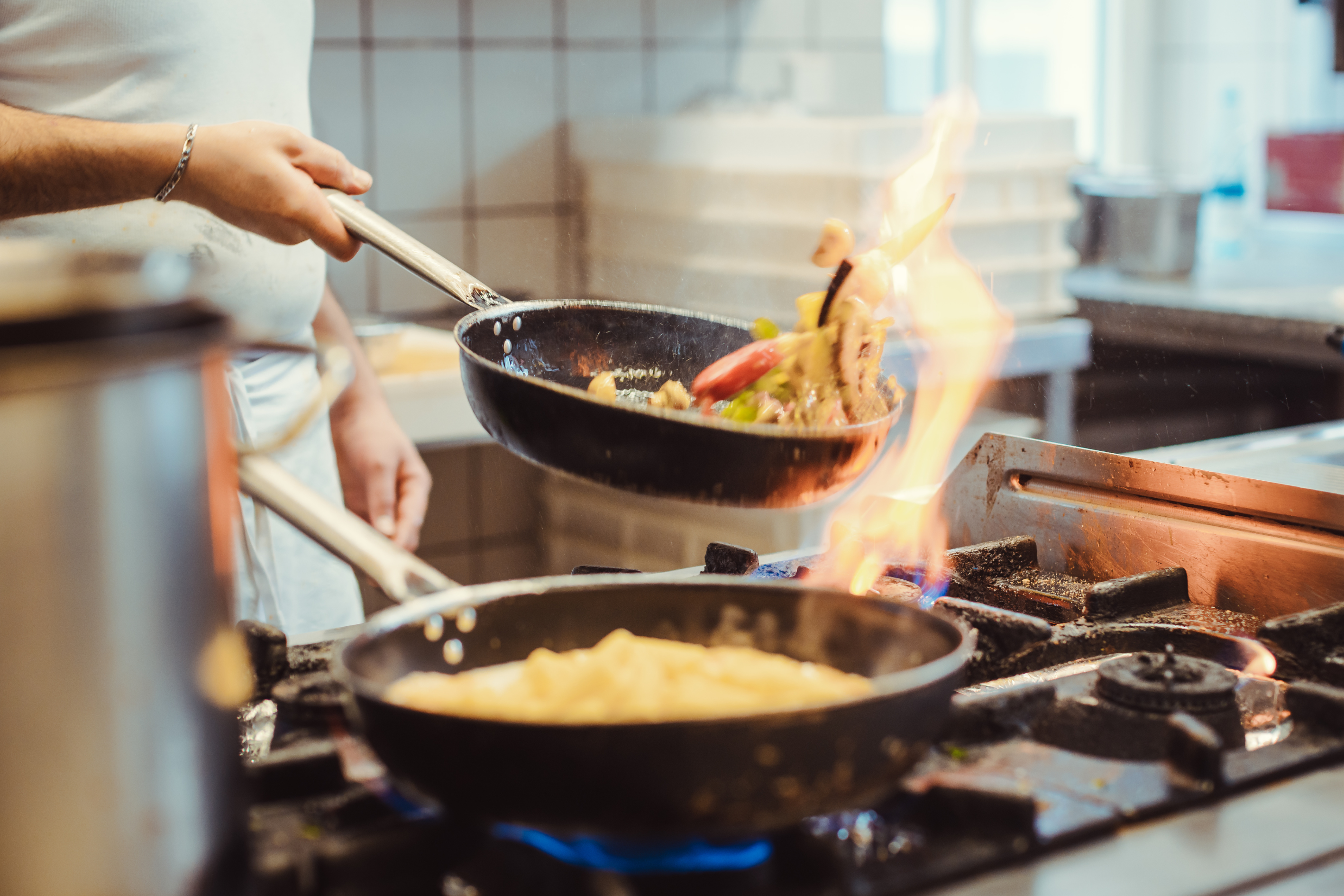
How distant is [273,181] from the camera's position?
96cm

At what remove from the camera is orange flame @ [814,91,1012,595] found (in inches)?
39.9

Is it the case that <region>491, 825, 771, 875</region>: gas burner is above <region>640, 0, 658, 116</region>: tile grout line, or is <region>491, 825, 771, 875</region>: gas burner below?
below

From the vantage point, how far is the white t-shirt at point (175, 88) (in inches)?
47.3

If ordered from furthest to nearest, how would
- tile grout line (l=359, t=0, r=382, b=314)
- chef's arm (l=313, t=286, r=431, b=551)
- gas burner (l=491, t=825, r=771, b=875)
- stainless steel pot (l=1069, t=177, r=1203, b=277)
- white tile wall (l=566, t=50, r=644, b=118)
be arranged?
stainless steel pot (l=1069, t=177, r=1203, b=277) → white tile wall (l=566, t=50, r=644, b=118) → tile grout line (l=359, t=0, r=382, b=314) → chef's arm (l=313, t=286, r=431, b=551) → gas burner (l=491, t=825, r=771, b=875)

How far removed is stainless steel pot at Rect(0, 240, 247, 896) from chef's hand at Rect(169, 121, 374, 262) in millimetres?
482

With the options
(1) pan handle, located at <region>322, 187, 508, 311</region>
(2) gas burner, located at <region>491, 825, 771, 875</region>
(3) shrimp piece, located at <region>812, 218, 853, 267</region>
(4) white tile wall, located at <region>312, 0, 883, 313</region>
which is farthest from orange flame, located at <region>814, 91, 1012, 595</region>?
(4) white tile wall, located at <region>312, 0, 883, 313</region>

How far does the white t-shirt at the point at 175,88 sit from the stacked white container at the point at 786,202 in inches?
32.7

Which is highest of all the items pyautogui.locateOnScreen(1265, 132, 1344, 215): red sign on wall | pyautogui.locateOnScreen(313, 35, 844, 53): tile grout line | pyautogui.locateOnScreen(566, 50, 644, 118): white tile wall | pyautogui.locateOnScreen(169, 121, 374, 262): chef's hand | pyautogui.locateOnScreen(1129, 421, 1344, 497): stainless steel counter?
pyautogui.locateOnScreen(313, 35, 844, 53): tile grout line

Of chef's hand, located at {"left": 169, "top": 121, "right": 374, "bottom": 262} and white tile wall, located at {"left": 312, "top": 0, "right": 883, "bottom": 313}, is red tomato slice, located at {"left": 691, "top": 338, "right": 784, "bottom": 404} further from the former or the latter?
white tile wall, located at {"left": 312, "top": 0, "right": 883, "bottom": 313}

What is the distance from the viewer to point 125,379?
441mm

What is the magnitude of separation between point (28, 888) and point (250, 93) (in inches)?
39.7

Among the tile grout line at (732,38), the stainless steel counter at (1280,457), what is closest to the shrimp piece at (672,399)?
the stainless steel counter at (1280,457)

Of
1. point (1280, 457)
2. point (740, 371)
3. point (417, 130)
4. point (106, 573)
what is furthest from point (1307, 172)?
point (106, 573)

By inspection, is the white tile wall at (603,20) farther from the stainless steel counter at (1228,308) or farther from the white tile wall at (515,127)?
the stainless steel counter at (1228,308)
